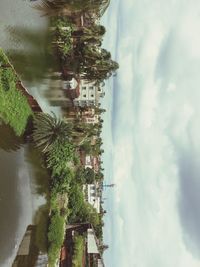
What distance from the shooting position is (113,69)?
48.0 meters

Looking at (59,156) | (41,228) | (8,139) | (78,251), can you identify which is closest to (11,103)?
(8,139)

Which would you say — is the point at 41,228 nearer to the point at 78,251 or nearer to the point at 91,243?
the point at 78,251

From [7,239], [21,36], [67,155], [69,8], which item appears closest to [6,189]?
[7,239]

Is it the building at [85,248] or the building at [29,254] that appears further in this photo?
the building at [85,248]

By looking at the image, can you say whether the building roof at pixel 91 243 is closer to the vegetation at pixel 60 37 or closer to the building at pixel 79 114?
the building at pixel 79 114

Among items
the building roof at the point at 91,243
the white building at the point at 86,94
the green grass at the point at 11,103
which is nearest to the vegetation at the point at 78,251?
the building roof at the point at 91,243

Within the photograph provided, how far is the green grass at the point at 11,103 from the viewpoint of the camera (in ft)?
94.4

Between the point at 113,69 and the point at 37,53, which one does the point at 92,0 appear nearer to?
the point at 37,53

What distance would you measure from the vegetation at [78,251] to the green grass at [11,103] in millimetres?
15658

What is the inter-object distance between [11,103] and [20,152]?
12.6ft

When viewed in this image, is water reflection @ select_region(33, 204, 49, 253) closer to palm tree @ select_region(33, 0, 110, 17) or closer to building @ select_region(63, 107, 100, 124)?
building @ select_region(63, 107, 100, 124)

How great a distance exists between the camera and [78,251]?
43.7 metres

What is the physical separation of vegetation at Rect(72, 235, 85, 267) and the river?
1018 cm

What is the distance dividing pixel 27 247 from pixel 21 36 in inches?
604
